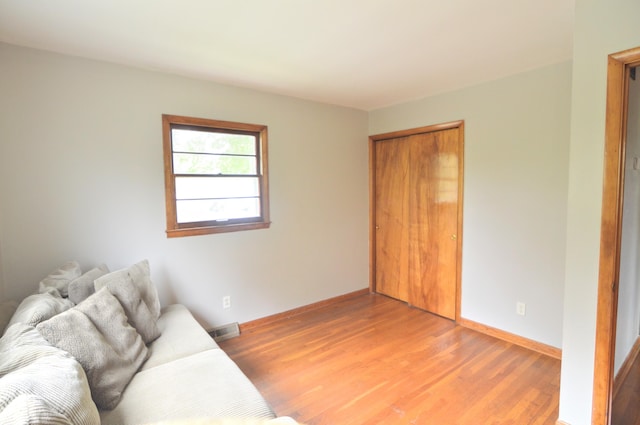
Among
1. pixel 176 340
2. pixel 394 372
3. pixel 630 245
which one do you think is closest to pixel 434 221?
pixel 630 245

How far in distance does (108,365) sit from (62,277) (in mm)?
943

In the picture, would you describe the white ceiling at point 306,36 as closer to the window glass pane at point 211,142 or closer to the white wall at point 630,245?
the window glass pane at point 211,142

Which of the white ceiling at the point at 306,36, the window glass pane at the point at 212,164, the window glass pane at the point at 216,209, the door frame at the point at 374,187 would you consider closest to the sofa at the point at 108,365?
the window glass pane at the point at 216,209

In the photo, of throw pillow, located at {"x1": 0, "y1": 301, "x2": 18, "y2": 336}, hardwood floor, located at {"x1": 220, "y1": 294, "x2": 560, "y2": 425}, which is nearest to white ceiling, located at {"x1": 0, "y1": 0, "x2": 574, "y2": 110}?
throw pillow, located at {"x1": 0, "y1": 301, "x2": 18, "y2": 336}

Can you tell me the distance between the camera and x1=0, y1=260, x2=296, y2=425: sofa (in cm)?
103

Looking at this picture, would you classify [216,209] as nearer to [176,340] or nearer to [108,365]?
[176,340]

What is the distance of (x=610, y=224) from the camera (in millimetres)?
1543

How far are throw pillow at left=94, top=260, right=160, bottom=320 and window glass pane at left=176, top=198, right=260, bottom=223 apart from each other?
0.69 meters

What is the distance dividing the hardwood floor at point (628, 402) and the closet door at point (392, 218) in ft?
6.43

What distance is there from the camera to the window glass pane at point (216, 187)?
2848 millimetres

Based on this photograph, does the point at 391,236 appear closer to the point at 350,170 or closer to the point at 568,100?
the point at 350,170

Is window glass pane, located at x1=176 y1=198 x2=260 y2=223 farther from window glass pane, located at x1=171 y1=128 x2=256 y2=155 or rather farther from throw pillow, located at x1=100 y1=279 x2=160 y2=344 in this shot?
throw pillow, located at x1=100 y1=279 x2=160 y2=344

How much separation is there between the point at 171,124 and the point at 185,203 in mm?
699

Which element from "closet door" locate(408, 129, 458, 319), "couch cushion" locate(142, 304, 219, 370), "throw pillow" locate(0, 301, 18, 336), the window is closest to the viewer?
"throw pillow" locate(0, 301, 18, 336)
